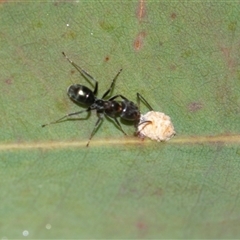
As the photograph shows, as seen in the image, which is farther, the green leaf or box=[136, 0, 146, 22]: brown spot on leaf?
box=[136, 0, 146, 22]: brown spot on leaf

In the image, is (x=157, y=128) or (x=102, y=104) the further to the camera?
(x=102, y=104)

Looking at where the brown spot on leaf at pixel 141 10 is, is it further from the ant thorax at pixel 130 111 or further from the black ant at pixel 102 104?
the ant thorax at pixel 130 111

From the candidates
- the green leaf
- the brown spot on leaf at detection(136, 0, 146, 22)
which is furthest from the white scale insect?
the brown spot on leaf at detection(136, 0, 146, 22)

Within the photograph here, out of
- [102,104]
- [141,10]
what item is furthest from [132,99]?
[141,10]

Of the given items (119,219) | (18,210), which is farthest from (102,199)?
(18,210)

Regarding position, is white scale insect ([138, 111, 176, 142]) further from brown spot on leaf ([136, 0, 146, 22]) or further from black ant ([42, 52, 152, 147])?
brown spot on leaf ([136, 0, 146, 22])

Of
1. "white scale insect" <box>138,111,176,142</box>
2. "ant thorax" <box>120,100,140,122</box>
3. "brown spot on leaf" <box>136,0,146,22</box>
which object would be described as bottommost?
"white scale insect" <box>138,111,176,142</box>

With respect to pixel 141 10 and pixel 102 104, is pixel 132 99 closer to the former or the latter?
pixel 102 104
